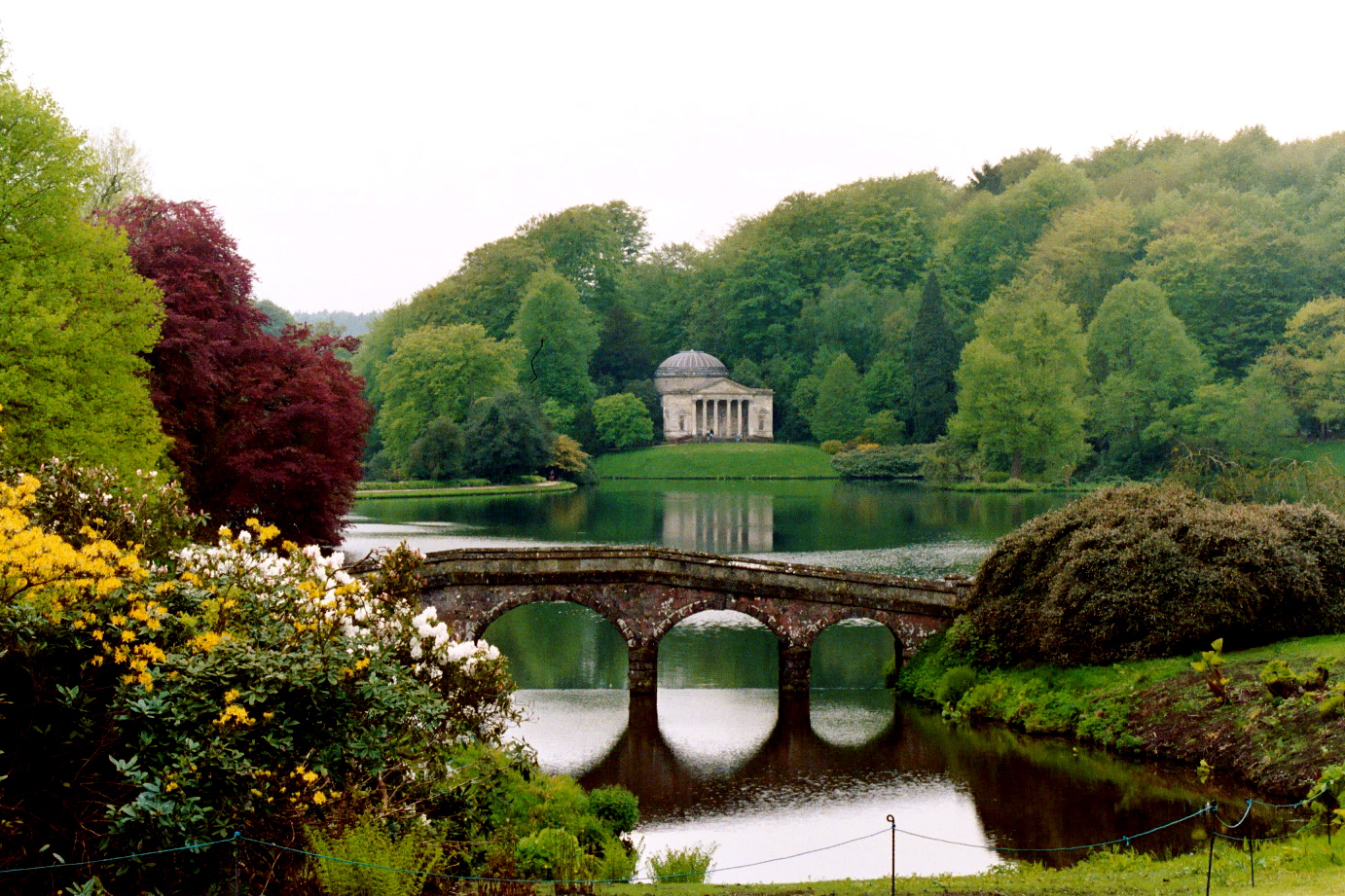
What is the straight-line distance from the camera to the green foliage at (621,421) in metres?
104

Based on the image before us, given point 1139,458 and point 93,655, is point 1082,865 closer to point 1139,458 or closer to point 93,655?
point 93,655

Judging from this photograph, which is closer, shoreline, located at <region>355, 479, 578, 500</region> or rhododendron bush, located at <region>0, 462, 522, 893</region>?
rhododendron bush, located at <region>0, 462, 522, 893</region>

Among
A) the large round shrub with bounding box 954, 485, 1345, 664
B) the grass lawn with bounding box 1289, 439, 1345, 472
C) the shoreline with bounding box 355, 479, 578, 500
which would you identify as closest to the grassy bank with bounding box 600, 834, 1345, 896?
the large round shrub with bounding box 954, 485, 1345, 664

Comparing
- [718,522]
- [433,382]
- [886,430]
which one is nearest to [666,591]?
A: [718,522]

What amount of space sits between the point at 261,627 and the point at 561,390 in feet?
308

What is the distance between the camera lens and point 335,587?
44.2 ft

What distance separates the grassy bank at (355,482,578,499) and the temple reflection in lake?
9.26 m

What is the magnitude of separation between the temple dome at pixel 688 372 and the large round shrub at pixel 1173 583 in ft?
292

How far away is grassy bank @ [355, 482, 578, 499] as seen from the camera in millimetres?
80375

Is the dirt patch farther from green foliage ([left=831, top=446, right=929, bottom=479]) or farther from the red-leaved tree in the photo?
green foliage ([left=831, top=446, right=929, bottom=479])

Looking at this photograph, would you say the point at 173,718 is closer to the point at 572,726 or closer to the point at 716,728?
the point at 572,726

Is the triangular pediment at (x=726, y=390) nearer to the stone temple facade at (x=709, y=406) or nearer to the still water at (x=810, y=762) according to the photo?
the stone temple facade at (x=709, y=406)

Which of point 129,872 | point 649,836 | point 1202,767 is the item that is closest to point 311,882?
point 129,872

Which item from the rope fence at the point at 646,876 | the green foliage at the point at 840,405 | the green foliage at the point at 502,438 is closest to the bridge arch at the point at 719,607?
the rope fence at the point at 646,876
